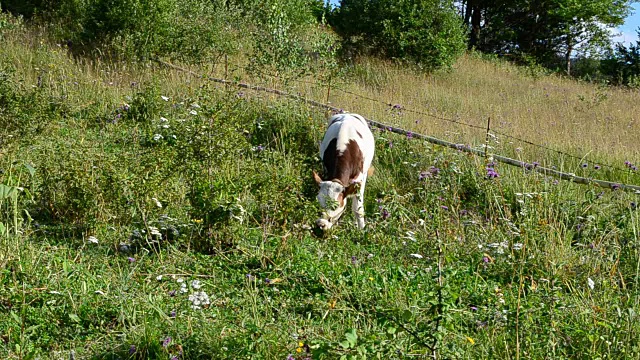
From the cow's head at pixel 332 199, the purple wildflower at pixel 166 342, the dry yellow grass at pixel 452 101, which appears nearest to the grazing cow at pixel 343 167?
the cow's head at pixel 332 199

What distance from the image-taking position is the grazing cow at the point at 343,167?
6.45 metres

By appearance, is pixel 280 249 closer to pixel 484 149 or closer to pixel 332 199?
pixel 332 199

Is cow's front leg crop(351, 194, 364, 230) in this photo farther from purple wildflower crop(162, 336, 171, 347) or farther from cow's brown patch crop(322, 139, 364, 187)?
purple wildflower crop(162, 336, 171, 347)

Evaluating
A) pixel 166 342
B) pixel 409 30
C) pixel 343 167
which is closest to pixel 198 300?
pixel 166 342

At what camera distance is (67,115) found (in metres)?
9.98

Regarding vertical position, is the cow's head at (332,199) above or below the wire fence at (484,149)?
below

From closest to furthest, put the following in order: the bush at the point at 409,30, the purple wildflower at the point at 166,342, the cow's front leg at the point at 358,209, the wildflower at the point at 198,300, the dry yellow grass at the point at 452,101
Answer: the purple wildflower at the point at 166,342
the wildflower at the point at 198,300
the cow's front leg at the point at 358,209
the dry yellow grass at the point at 452,101
the bush at the point at 409,30

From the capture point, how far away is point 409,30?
16.7 meters

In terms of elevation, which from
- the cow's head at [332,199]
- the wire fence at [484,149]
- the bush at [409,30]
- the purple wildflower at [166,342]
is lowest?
the purple wildflower at [166,342]

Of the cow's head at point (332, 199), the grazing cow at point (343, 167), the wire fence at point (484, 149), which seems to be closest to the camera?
the cow's head at point (332, 199)

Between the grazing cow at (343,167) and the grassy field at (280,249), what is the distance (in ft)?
0.75

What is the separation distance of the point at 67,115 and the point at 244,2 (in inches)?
416

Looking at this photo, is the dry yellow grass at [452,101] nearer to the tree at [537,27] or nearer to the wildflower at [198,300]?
the wildflower at [198,300]

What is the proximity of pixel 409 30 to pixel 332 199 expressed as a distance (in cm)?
1134
